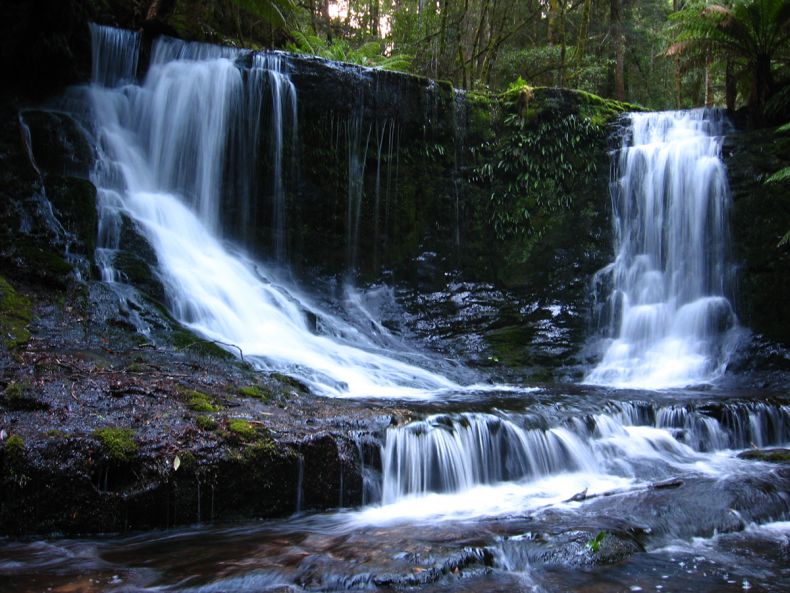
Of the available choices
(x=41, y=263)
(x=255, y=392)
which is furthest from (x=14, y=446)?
(x=41, y=263)

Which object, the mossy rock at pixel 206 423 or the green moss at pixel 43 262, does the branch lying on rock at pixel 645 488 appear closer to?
the mossy rock at pixel 206 423

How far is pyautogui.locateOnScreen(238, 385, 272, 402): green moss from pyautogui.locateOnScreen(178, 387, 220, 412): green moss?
0.42 m

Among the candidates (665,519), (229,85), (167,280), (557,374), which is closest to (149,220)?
(167,280)

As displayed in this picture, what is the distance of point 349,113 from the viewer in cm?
1134

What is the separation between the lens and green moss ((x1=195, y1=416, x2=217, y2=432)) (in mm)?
4562

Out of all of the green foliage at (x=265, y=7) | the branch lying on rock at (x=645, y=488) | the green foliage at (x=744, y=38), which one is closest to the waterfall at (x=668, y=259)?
the green foliage at (x=744, y=38)

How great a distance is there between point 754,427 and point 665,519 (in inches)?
120

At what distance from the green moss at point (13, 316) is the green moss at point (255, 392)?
80.4 inches

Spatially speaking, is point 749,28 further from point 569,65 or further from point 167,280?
point 167,280

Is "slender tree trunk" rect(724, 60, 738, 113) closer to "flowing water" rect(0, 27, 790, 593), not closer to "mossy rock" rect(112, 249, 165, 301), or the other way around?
"flowing water" rect(0, 27, 790, 593)

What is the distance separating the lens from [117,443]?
413 centimetres

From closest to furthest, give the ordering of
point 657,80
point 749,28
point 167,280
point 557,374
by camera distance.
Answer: point 167,280 → point 557,374 → point 749,28 → point 657,80

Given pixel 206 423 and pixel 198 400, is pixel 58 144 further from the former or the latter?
pixel 206 423

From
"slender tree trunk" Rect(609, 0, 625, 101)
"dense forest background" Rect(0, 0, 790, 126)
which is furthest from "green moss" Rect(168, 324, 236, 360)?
"slender tree trunk" Rect(609, 0, 625, 101)
